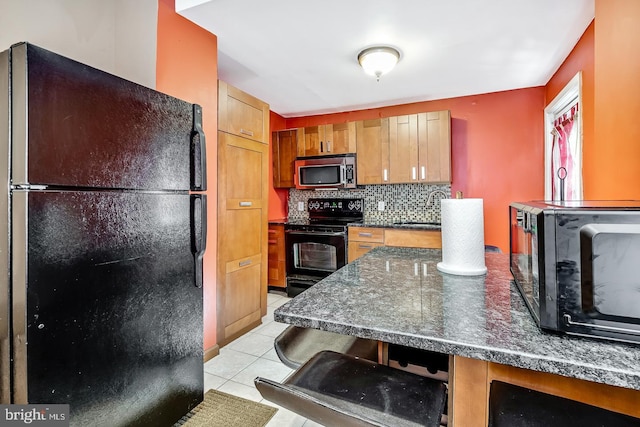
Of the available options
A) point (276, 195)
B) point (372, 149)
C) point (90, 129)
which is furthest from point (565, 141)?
point (90, 129)

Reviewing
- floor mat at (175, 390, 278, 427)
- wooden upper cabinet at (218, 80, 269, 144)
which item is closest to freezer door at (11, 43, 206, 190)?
wooden upper cabinet at (218, 80, 269, 144)

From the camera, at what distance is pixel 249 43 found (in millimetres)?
2436

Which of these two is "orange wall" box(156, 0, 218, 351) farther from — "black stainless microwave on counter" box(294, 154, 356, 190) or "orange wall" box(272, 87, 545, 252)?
"orange wall" box(272, 87, 545, 252)

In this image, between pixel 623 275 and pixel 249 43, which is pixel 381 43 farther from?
pixel 623 275

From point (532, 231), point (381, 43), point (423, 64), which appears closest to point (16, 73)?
point (532, 231)

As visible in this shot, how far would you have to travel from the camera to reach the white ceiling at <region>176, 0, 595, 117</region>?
1.98 metres

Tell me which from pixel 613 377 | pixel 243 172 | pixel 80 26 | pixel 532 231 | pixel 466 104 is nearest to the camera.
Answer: pixel 613 377

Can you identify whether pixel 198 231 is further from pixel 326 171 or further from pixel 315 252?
pixel 326 171

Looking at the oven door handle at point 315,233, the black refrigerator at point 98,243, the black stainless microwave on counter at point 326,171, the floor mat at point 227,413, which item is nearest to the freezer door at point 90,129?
the black refrigerator at point 98,243

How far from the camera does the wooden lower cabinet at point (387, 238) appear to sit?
3.22m

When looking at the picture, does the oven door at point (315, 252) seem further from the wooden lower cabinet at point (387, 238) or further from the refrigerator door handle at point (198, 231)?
the refrigerator door handle at point (198, 231)

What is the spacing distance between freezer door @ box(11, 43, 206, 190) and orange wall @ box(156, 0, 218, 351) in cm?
56

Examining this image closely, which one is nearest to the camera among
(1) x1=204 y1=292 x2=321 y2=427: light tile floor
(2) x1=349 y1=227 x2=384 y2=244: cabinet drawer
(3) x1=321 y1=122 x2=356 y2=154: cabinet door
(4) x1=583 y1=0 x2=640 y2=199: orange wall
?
(4) x1=583 y1=0 x2=640 y2=199: orange wall

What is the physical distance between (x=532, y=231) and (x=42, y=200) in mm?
1480
